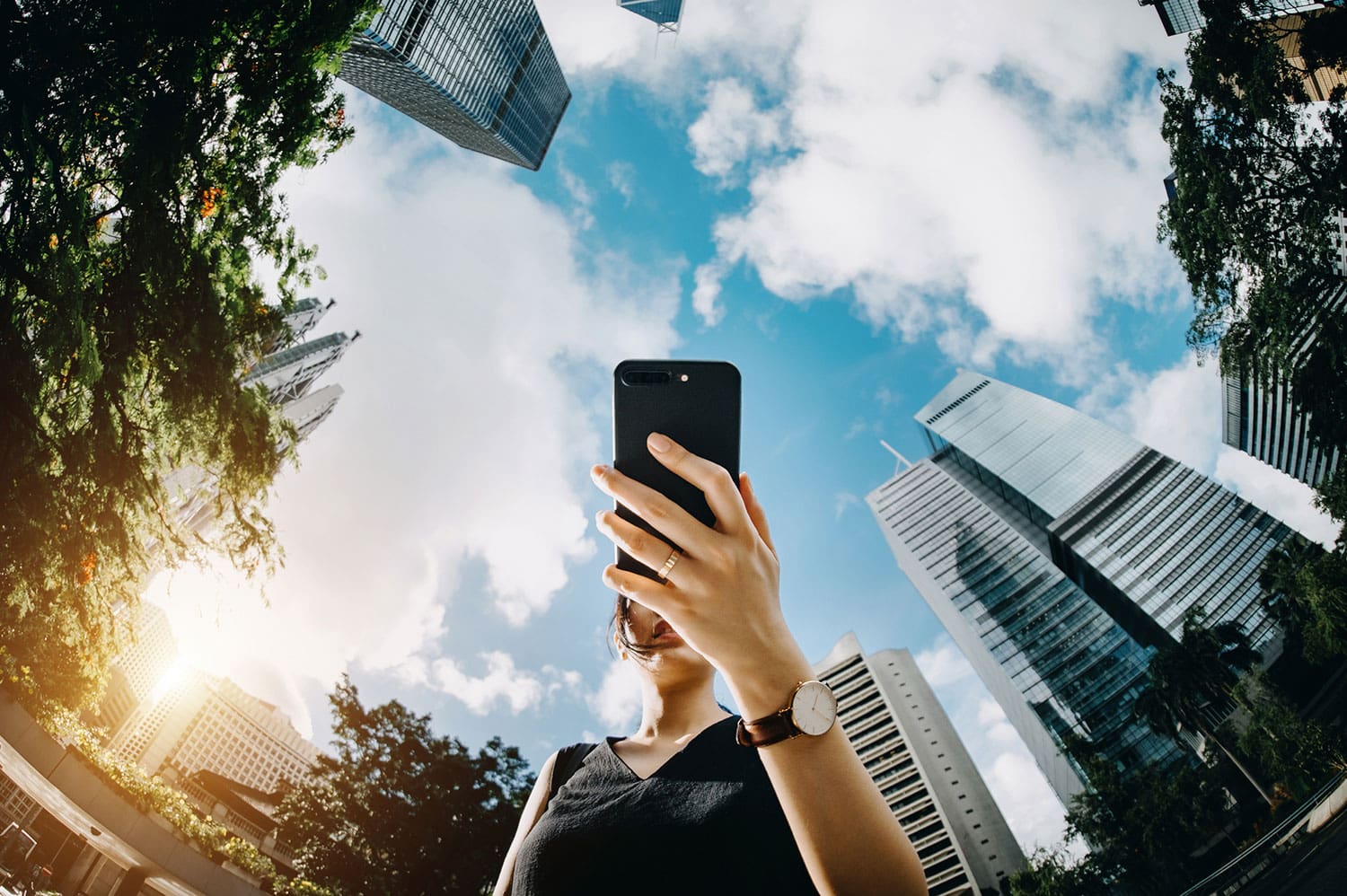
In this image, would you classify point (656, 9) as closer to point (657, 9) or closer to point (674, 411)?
point (657, 9)

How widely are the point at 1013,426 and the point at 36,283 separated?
117 meters

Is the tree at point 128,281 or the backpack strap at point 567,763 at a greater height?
the tree at point 128,281

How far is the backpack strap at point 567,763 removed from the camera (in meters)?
2.33

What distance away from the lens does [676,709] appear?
7.16 feet

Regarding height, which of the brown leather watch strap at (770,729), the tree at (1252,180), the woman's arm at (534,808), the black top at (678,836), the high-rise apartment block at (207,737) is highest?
the high-rise apartment block at (207,737)

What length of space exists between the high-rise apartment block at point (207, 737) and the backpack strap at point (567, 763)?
12353 centimetres

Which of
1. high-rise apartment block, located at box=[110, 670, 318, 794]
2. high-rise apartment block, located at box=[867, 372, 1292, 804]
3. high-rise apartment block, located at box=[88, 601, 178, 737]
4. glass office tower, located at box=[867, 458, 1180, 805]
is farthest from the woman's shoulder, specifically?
high-rise apartment block, located at box=[110, 670, 318, 794]

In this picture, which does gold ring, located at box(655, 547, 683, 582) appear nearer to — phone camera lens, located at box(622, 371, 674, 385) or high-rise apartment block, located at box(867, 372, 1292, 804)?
phone camera lens, located at box(622, 371, 674, 385)

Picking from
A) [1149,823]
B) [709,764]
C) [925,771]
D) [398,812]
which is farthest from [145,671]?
[709,764]

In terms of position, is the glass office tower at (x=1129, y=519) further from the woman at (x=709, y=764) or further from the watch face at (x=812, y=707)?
the watch face at (x=812, y=707)

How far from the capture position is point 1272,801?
35906mm

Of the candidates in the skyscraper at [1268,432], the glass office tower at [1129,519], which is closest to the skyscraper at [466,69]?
the skyscraper at [1268,432]

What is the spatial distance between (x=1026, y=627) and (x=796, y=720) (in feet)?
327

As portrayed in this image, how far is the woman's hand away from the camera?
1.05 meters
